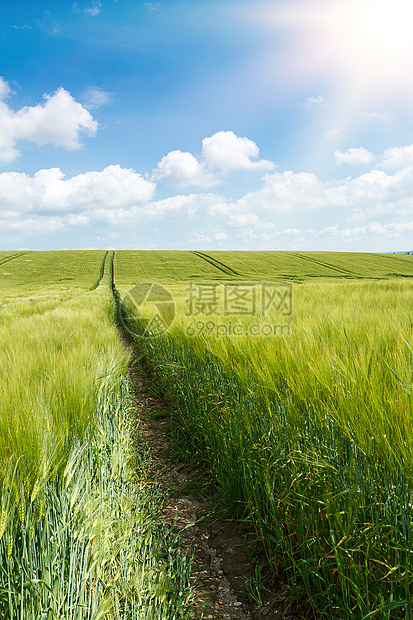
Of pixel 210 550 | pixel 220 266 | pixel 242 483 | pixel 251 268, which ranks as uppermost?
pixel 220 266

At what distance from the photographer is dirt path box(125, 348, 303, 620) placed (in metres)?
1.39

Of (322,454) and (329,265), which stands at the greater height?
(329,265)

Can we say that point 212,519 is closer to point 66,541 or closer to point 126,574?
point 126,574

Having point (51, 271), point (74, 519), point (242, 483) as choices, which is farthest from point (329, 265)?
point (74, 519)

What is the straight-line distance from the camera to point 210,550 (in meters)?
1.75

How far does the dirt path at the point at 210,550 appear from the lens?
1387mm

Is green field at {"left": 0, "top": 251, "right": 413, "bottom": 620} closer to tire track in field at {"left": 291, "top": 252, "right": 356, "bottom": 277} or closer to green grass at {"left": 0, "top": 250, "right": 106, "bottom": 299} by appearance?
green grass at {"left": 0, "top": 250, "right": 106, "bottom": 299}

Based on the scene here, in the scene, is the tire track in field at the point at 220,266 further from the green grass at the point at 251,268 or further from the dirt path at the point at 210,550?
the dirt path at the point at 210,550

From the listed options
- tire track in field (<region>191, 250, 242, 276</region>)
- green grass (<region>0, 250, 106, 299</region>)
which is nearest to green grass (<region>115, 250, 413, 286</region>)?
tire track in field (<region>191, 250, 242, 276</region>)

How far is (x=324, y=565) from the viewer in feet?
3.89

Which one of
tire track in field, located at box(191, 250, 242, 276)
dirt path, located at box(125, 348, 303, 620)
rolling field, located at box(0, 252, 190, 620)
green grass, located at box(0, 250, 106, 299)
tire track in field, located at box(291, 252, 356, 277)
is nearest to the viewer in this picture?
rolling field, located at box(0, 252, 190, 620)

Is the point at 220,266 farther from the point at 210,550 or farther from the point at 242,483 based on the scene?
the point at 210,550

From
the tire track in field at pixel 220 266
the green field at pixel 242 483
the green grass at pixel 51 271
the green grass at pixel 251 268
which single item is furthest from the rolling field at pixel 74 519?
the tire track in field at pixel 220 266

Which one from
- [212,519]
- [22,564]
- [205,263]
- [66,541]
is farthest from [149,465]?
[205,263]
